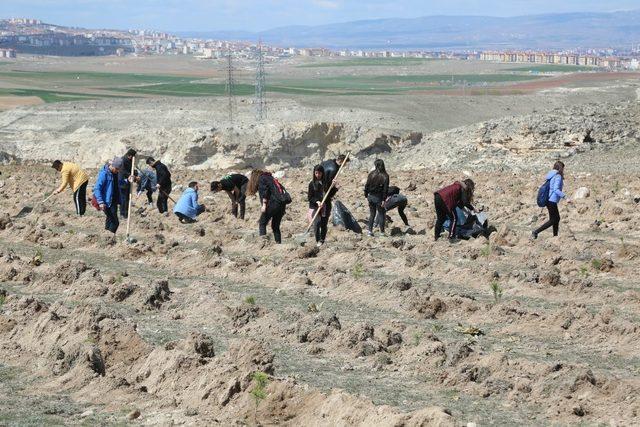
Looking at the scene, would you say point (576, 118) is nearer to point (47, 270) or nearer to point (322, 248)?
point (322, 248)

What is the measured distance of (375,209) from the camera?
56.2 ft

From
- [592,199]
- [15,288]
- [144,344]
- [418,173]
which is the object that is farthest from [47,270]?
[418,173]

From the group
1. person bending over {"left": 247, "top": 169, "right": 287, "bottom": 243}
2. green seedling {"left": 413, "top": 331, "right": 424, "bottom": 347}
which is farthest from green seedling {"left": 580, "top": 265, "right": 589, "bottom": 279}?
person bending over {"left": 247, "top": 169, "right": 287, "bottom": 243}

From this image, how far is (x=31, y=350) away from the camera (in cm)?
1005

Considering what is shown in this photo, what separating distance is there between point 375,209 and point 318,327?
22.7 ft

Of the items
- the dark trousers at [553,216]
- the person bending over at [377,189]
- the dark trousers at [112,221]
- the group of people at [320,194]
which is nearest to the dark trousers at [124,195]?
the group of people at [320,194]

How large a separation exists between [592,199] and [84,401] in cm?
1498

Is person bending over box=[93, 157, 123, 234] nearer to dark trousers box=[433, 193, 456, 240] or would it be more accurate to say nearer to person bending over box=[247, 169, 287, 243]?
person bending over box=[247, 169, 287, 243]

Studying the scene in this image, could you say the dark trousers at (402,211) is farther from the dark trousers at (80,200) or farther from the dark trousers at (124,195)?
the dark trousers at (80,200)

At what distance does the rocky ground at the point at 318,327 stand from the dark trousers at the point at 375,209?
12.6 inches

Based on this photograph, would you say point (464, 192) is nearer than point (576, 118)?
Yes

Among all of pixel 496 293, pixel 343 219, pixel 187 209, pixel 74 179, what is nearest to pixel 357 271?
pixel 496 293

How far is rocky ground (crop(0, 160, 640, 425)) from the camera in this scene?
26.9ft

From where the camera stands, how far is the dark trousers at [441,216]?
1579cm
